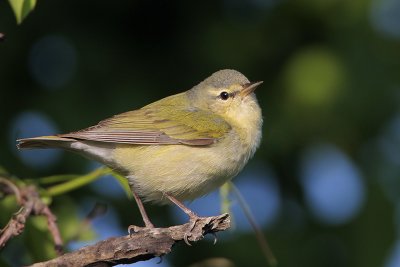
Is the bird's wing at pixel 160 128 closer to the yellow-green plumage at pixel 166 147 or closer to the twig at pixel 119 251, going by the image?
the yellow-green plumage at pixel 166 147

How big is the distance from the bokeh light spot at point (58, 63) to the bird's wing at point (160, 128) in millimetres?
1041

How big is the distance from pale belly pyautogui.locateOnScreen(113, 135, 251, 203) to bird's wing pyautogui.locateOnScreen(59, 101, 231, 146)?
0.22 ft

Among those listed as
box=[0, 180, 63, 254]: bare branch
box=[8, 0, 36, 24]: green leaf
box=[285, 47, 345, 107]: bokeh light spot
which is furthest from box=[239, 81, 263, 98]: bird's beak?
box=[8, 0, 36, 24]: green leaf

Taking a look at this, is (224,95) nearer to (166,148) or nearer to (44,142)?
(166,148)

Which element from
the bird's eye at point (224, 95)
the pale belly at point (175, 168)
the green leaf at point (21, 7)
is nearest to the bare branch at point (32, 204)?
the pale belly at point (175, 168)

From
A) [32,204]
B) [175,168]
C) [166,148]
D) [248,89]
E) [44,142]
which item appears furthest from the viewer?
[248,89]

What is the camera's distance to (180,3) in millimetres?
5902

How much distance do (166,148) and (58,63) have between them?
153cm

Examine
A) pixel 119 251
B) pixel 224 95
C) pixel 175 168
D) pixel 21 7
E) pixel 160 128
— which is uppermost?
pixel 21 7

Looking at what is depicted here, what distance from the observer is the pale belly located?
4371 mm

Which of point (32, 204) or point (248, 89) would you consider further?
point (248, 89)

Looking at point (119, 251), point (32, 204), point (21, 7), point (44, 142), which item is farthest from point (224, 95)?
point (21, 7)

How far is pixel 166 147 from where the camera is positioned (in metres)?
4.53

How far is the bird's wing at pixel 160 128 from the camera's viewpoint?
4371 mm
